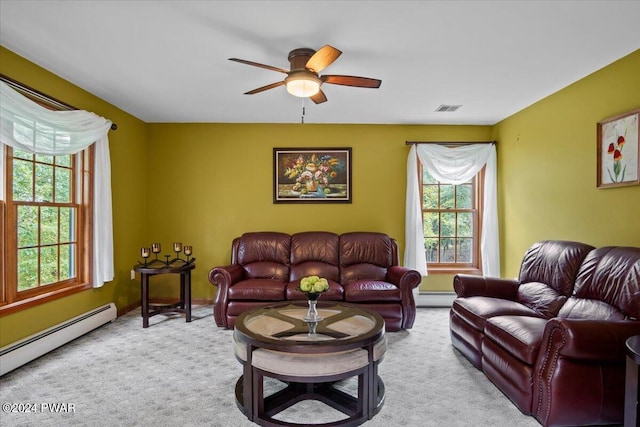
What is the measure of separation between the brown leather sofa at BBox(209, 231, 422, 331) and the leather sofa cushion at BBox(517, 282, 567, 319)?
104 cm

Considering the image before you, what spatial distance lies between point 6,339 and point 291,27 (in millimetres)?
3317

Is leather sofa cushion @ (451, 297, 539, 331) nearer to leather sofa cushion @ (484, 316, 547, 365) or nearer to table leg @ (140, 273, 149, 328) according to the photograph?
leather sofa cushion @ (484, 316, 547, 365)

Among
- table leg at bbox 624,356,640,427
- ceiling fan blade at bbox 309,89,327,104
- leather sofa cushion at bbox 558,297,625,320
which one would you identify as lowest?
table leg at bbox 624,356,640,427

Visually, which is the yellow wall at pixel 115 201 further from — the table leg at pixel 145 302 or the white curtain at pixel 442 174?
the white curtain at pixel 442 174

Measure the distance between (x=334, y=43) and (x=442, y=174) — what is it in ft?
Result: 9.52

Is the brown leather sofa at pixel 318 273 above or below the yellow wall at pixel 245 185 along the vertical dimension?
below

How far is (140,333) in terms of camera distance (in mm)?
3742

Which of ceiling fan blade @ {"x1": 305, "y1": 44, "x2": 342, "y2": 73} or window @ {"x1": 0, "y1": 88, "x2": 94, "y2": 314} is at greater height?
ceiling fan blade @ {"x1": 305, "y1": 44, "x2": 342, "y2": 73}

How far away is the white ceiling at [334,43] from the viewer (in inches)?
87.2

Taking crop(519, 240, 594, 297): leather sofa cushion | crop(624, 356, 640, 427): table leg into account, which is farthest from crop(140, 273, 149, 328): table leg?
crop(624, 356, 640, 427): table leg

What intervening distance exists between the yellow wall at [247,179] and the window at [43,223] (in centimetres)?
129

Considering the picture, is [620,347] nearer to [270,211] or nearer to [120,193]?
[270,211]

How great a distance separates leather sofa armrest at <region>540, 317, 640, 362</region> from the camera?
77.5 inches

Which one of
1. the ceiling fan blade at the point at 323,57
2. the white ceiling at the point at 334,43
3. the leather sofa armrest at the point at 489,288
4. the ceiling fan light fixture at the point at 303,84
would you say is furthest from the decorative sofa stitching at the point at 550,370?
the ceiling fan light fixture at the point at 303,84
